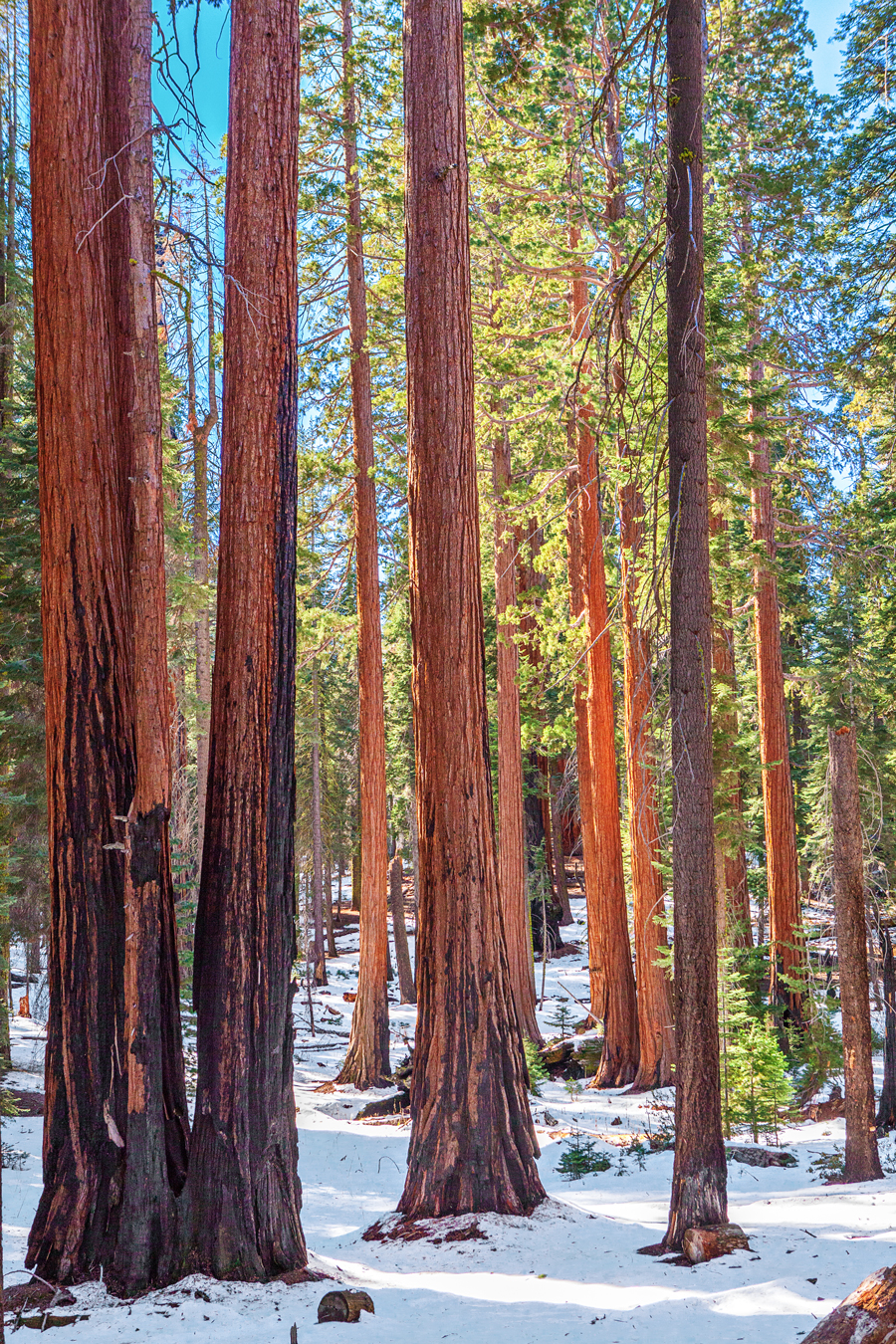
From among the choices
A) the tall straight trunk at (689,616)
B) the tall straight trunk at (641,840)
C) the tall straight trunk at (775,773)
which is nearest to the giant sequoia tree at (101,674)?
the tall straight trunk at (689,616)

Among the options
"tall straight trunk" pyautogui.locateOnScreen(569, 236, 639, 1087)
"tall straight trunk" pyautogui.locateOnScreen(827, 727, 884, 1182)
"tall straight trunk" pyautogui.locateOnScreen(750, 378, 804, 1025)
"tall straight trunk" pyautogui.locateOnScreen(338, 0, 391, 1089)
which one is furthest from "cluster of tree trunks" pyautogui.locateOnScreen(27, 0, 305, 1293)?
"tall straight trunk" pyautogui.locateOnScreen(750, 378, 804, 1025)

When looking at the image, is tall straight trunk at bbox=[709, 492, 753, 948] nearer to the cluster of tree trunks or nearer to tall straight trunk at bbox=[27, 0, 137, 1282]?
the cluster of tree trunks

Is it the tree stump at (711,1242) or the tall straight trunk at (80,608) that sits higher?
the tall straight trunk at (80,608)

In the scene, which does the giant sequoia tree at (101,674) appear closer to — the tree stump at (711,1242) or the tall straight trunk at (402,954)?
the tree stump at (711,1242)

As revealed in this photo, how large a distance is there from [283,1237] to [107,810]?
2.72 meters

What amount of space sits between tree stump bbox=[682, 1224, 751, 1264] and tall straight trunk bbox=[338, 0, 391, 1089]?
31.2ft

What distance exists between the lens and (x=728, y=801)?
1431cm

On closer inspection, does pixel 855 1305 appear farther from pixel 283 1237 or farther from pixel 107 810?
pixel 107 810

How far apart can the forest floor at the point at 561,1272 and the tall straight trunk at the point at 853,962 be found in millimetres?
334

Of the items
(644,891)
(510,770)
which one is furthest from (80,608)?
(510,770)

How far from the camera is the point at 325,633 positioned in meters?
16.7

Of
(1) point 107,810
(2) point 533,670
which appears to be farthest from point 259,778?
(2) point 533,670

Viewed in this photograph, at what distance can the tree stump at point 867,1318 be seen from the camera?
3012mm

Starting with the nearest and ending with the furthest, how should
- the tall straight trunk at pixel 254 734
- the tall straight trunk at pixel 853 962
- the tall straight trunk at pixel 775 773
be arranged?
the tall straight trunk at pixel 254 734, the tall straight trunk at pixel 853 962, the tall straight trunk at pixel 775 773
